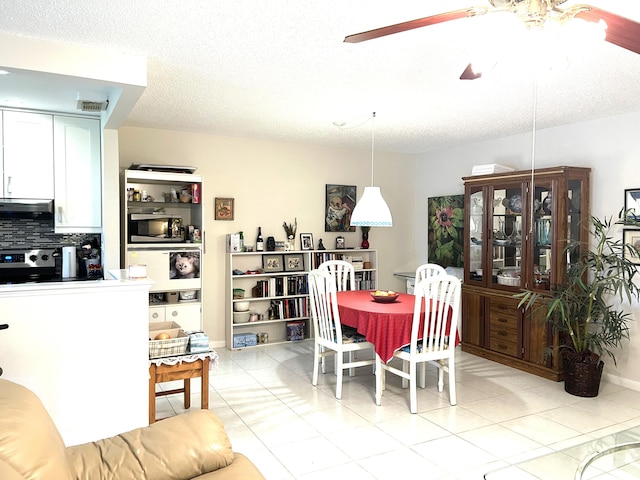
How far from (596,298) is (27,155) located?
4.99 metres

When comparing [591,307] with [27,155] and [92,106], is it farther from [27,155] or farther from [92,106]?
[27,155]

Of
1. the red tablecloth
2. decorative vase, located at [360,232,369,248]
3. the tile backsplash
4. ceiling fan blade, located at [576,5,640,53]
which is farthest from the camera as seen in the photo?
decorative vase, located at [360,232,369,248]

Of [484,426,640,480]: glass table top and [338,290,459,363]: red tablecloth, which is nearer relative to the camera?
[484,426,640,480]: glass table top

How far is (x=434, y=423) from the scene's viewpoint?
11.2 feet

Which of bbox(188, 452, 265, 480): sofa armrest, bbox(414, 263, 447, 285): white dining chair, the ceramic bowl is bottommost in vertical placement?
bbox(188, 452, 265, 480): sofa armrest

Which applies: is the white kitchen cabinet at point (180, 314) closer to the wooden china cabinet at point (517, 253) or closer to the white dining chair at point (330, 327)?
the white dining chair at point (330, 327)

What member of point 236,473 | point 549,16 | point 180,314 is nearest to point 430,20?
point 549,16

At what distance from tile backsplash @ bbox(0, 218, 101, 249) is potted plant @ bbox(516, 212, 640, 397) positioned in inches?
169

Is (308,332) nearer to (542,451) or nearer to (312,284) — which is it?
(312,284)

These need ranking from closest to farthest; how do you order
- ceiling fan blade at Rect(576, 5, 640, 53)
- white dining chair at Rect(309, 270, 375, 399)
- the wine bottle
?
ceiling fan blade at Rect(576, 5, 640, 53)
white dining chair at Rect(309, 270, 375, 399)
the wine bottle

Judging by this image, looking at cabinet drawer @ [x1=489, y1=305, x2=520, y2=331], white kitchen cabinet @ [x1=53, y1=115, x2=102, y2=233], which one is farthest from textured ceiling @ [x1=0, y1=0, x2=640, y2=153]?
cabinet drawer @ [x1=489, y1=305, x2=520, y2=331]

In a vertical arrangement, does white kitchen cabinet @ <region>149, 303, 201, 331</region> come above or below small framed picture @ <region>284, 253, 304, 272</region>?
below

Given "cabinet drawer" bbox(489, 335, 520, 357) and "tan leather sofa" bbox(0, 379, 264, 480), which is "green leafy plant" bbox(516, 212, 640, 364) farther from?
"tan leather sofa" bbox(0, 379, 264, 480)

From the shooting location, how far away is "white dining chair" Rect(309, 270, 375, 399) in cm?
388
